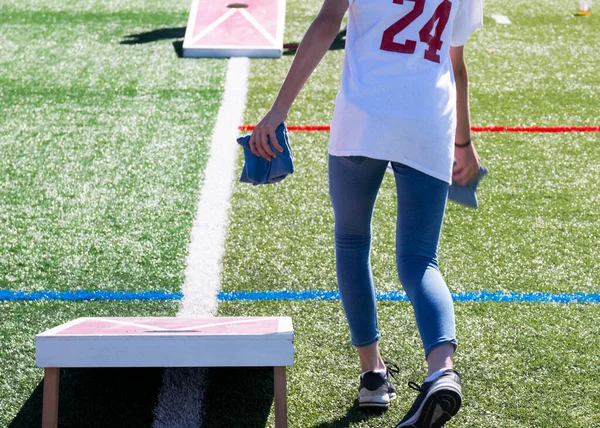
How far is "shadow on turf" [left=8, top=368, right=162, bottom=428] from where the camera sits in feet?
9.51

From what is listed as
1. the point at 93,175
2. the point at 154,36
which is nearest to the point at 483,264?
the point at 93,175

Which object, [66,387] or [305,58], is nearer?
[305,58]

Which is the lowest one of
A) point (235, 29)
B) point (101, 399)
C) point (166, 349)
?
point (235, 29)

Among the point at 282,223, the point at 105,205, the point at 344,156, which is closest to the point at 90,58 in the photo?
the point at 105,205

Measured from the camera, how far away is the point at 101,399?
119 inches

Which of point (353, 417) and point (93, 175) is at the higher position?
point (353, 417)

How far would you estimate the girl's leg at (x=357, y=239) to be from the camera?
257cm

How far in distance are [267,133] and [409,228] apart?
49cm

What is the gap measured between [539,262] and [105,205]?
2254mm

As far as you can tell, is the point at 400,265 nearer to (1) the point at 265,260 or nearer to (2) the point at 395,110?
(2) the point at 395,110

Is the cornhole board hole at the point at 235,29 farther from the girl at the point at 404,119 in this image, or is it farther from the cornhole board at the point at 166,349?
the cornhole board at the point at 166,349

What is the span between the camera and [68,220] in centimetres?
460

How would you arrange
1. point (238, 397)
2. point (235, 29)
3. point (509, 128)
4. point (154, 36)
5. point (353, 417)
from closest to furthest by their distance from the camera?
point (353, 417), point (238, 397), point (509, 128), point (235, 29), point (154, 36)

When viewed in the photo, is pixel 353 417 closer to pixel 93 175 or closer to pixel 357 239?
pixel 357 239
